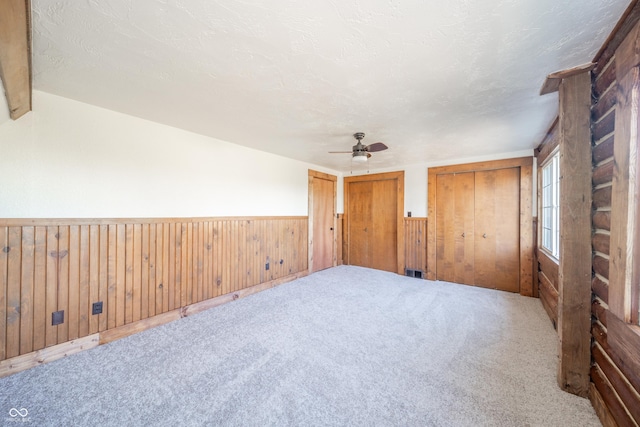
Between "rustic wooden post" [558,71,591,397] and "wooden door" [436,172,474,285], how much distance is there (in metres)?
2.68

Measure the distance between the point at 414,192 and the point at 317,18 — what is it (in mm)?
4097

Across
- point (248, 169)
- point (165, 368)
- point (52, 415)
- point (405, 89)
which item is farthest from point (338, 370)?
point (248, 169)

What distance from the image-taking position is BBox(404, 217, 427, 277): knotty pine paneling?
15.2 feet

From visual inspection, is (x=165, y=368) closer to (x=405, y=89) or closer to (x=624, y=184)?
(x=405, y=89)

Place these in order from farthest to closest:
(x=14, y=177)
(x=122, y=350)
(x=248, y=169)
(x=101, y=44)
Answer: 1. (x=248, y=169)
2. (x=122, y=350)
3. (x=14, y=177)
4. (x=101, y=44)

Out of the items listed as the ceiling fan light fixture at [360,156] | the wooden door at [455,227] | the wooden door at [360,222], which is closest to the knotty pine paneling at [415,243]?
the wooden door at [455,227]

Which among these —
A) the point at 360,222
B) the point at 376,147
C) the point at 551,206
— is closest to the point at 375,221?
the point at 360,222

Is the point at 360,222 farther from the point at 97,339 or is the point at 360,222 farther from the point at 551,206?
the point at 97,339

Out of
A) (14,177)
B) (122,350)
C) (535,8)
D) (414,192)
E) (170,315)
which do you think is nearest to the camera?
(535,8)

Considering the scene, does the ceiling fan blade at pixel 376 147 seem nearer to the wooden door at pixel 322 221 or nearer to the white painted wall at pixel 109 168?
the white painted wall at pixel 109 168

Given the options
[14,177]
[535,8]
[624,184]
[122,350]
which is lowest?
[122,350]

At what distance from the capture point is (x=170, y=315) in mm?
2729

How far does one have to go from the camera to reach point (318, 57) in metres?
1.52

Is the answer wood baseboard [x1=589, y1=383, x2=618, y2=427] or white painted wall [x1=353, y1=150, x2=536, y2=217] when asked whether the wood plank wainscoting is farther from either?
wood baseboard [x1=589, y1=383, x2=618, y2=427]
